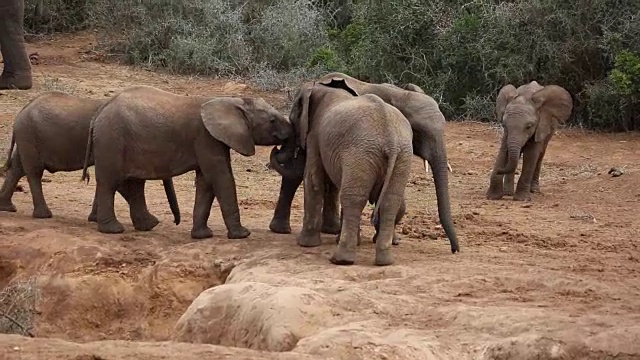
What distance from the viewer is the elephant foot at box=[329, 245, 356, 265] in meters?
8.30

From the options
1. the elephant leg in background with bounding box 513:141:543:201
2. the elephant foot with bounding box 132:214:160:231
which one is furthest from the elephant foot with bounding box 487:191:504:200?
the elephant foot with bounding box 132:214:160:231

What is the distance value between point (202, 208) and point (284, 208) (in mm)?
659

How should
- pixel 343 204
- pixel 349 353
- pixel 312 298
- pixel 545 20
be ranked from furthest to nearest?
pixel 545 20 → pixel 343 204 → pixel 312 298 → pixel 349 353

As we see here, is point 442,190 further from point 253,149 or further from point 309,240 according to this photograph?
point 253,149

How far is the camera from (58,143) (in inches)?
394

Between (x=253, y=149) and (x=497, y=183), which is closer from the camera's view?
(x=253, y=149)

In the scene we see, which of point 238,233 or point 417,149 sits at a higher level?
point 417,149

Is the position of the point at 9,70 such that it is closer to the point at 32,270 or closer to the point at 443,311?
the point at 32,270

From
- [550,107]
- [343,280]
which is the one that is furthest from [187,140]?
[550,107]

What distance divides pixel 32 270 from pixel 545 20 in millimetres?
9227

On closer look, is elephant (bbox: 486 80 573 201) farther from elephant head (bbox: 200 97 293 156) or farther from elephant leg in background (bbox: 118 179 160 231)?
elephant leg in background (bbox: 118 179 160 231)

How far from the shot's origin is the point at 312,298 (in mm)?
7094

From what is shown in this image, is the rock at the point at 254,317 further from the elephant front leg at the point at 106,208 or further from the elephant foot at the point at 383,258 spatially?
the elephant front leg at the point at 106,208

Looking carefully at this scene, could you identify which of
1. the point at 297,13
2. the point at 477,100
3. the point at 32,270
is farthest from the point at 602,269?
the point at 297,13
